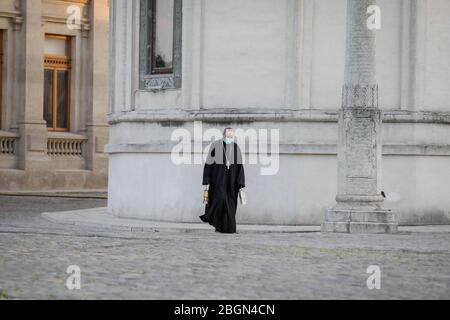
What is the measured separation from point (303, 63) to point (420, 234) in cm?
398

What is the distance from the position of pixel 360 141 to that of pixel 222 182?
2463mm

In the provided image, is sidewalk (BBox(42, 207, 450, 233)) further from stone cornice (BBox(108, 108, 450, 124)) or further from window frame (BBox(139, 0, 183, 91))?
window frame (BBox(139, 0, 183, 91))

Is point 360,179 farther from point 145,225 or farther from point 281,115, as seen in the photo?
point 145,225

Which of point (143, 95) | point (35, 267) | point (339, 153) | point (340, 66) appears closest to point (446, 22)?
point (340, 66)

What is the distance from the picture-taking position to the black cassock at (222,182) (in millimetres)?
19186

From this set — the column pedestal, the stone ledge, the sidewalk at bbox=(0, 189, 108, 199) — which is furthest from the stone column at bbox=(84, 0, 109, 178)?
the column pedestal

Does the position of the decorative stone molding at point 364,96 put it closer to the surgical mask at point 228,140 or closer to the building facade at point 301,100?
the building facade at point 301,100

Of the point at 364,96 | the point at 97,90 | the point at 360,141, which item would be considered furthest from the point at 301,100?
the point at 97,90

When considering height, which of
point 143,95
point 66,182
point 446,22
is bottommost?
point 66,182

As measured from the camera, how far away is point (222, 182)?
1934cm

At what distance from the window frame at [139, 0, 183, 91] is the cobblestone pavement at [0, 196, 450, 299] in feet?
12.2

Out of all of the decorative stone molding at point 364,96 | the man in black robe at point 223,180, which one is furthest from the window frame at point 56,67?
the decorative stone molding at point 364,96

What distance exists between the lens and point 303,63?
67.8 ft
